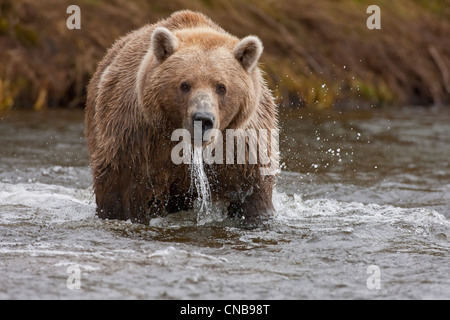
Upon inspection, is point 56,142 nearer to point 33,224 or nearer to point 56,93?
point 56,93

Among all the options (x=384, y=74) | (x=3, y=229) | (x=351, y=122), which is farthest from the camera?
(x=384, y=74)

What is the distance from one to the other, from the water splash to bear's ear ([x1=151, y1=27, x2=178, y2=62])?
0.71m

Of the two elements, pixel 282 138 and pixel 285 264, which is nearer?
pixel 285 264

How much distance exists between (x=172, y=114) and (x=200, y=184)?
0.72m

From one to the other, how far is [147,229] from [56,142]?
222 inches

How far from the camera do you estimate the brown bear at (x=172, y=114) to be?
5719 millimetres

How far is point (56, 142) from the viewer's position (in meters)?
11.5

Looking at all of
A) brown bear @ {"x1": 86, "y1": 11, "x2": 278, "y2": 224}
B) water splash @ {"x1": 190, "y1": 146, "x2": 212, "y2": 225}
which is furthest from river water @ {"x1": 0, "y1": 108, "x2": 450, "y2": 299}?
brown bear @ {"x1": 86, "y1": 11, "x2": 278, "y2": 224}

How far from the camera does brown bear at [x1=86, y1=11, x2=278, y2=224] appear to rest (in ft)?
18.8

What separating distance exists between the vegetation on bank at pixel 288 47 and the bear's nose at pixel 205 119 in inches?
388

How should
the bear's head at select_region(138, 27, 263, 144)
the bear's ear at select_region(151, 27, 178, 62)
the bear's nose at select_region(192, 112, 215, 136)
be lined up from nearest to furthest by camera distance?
1. the bear's nose at select_region(192, 112, 215, 136)
2. the bear's head at select_region(138, 27, 263, 144)
3. the bear's ear at select_region(151, 27, 178, 62)

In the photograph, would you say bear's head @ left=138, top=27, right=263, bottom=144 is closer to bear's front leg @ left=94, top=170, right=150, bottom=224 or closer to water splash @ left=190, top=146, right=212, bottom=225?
water splash @ left=190, top=146, right=212, bottom=225

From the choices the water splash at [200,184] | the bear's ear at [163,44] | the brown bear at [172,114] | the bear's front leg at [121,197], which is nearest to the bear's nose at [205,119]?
the brown bear at [172,114]
